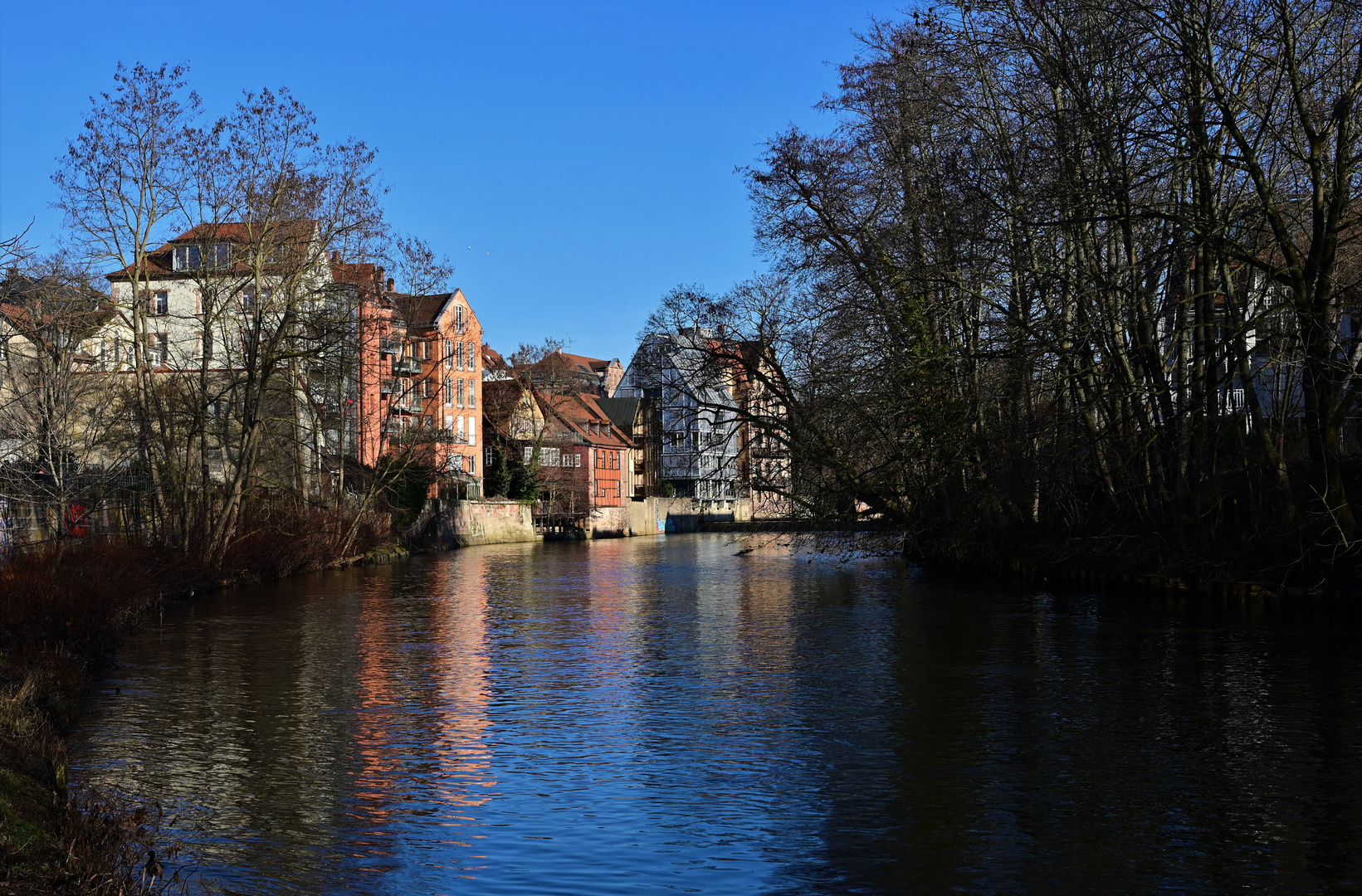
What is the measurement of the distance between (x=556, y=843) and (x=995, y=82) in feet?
80.6

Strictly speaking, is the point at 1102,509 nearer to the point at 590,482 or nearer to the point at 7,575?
the point at 7,575

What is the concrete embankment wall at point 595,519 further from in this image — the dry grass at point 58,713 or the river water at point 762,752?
the river water at point 762,752

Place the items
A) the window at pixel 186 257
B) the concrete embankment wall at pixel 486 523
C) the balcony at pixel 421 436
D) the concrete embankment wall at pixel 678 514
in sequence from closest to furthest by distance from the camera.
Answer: the window at pixel 186 257, the balcony at pixel 421 436, the concrete embankment wall at pixel 486 523, the concrete embankment wall at pixel 678 514

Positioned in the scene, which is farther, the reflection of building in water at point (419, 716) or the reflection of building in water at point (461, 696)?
the reflection of building in water at point (461, 696)

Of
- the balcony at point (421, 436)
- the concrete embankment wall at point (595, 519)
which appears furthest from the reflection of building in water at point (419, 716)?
the concrete embankment wall at point (595, 519)

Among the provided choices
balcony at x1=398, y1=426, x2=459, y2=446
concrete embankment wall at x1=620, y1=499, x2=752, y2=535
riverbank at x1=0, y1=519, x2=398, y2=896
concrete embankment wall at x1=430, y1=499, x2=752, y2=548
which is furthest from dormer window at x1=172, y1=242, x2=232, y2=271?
concrete embankment wall at x1=620, y1=499, x2=752, y2=535

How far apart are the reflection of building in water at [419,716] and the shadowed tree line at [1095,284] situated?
12.0 meters

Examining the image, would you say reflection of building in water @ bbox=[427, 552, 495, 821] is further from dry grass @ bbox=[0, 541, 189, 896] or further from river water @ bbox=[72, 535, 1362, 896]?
dry grass @ bbox=[0, 541, 189, 896]

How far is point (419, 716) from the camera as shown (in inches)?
619

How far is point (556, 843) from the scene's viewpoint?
10.2m

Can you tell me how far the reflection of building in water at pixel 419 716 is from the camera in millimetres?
11586

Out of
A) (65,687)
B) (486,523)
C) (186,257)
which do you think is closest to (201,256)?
(186,257)

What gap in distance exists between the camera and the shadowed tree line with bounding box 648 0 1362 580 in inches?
872

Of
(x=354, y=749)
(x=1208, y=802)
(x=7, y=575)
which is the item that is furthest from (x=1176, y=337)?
(x=7, y=575)
